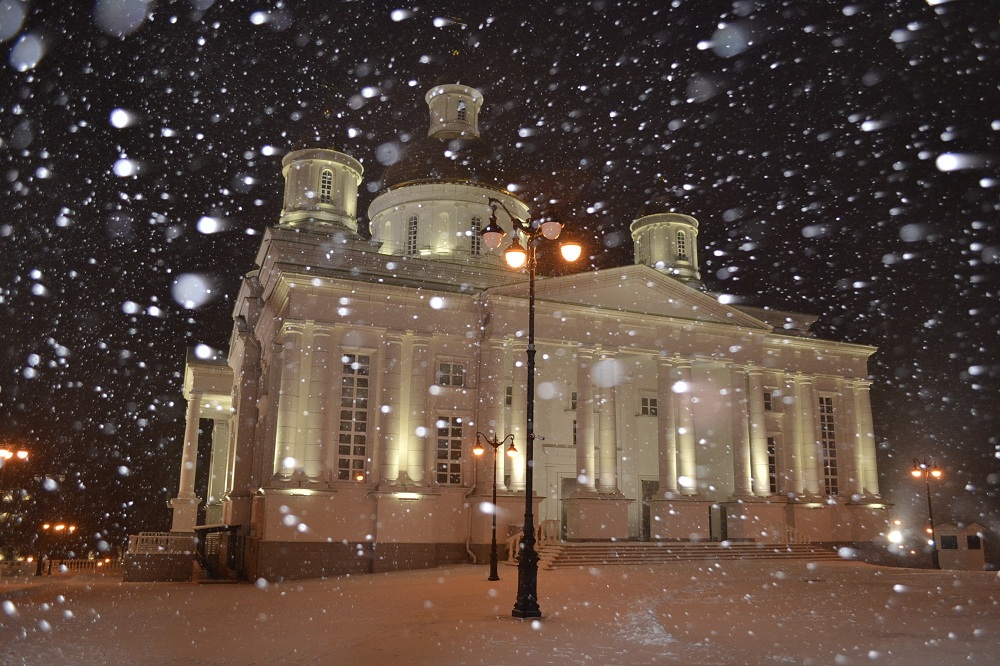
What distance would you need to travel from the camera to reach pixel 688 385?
3306 centimetres

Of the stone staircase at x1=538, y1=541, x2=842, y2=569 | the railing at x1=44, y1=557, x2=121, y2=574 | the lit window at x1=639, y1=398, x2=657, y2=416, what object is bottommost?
the railing at x1=44, y1=557, x2=121, y2=574

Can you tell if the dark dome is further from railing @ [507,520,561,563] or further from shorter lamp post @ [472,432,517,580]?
railing @ [507,520,561,563]

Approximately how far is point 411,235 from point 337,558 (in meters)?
16.3

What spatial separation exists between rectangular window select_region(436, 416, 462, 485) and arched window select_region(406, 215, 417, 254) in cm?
1063

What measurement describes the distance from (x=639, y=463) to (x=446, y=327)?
36.6ft

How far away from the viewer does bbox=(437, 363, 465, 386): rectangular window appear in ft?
98.1

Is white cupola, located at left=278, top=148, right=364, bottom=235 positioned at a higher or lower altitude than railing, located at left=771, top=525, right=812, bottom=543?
higher

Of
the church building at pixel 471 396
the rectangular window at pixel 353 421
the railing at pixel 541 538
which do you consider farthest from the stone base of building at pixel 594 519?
the rectangular window at pixel 353 421

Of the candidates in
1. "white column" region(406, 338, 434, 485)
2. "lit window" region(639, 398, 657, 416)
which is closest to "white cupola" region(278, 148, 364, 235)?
"white column" region(406, 338, 434, 485)

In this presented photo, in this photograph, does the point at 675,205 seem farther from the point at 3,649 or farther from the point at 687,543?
the point at 3,649

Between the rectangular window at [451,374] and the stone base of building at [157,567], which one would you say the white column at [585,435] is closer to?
the rectangular window at [451,374]

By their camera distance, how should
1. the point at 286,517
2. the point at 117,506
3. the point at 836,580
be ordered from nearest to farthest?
1. the point at 836,580
2. the point at 286,517
3. the point at 117,506

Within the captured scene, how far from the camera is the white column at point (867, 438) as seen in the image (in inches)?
1436

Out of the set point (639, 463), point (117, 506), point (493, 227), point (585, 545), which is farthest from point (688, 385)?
point (117, 506)
